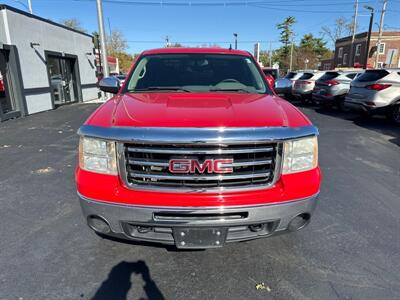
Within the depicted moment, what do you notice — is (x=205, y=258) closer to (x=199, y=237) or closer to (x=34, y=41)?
(x=199, y=237)

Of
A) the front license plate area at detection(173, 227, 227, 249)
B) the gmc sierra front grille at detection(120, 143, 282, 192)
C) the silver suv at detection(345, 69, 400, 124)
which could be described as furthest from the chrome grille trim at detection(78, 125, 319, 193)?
the silver suv at detection(345, 69, 400, 124)

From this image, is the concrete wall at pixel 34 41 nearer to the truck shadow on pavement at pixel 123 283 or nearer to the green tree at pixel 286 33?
the truck shadow on pavement at pixel 123 283

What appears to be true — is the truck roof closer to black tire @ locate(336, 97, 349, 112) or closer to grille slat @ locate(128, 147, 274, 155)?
grille slat @ locate(128, 147, 274, 155)

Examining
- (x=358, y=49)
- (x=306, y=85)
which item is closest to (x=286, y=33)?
(x=358, y=49)

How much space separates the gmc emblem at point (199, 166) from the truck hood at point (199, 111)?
25 centimetres

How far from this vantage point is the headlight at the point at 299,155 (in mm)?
2182

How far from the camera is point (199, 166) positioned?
2.06 metres

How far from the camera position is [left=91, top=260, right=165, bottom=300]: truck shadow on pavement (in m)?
2.23

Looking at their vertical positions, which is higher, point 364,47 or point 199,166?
point 364,47

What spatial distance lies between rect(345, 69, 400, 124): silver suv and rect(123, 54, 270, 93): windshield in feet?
22.3

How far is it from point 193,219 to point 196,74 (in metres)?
1.99

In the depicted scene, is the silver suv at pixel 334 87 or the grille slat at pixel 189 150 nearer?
the grille slat at pixel 189 150

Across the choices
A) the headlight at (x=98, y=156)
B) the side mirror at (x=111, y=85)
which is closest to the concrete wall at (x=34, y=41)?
the side mirror at (x=111, y=85)

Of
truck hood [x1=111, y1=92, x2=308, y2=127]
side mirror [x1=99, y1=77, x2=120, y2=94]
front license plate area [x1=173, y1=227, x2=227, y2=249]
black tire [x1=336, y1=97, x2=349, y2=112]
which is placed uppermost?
side mirror [x1=99, y1=77, x2=120, y2=94]
